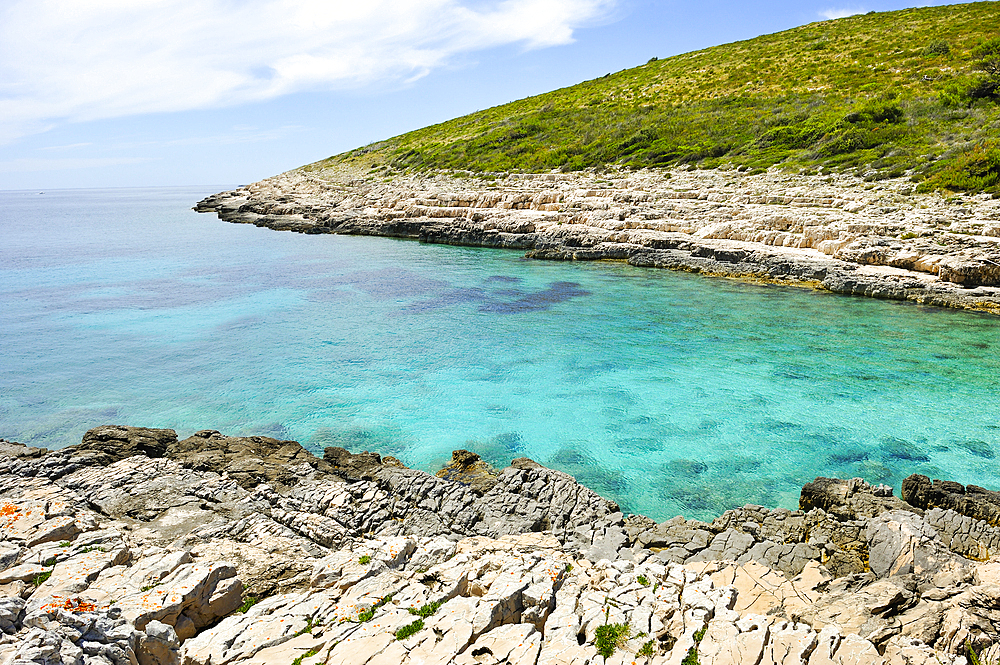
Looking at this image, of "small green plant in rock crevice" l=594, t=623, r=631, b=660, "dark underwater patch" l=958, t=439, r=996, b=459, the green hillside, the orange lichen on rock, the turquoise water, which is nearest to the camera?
the orange lichen on rock

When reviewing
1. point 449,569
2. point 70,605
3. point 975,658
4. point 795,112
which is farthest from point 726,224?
point 70,605

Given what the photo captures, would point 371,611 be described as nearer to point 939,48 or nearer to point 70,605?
point 70,605

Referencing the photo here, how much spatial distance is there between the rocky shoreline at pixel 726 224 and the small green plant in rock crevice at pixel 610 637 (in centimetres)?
2755

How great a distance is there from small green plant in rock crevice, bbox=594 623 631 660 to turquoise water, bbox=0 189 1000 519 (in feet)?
19.0

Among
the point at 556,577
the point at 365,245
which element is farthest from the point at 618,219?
the point at 556,577

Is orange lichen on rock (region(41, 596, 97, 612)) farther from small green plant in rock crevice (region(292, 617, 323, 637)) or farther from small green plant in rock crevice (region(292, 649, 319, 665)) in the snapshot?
small green plant in rock crevice (region(292, 649, 319, 665))

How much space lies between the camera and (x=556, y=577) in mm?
8539

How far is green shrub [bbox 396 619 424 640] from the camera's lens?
7.21 meters

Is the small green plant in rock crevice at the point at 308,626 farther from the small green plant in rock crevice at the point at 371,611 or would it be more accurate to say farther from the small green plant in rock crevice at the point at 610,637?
the small green plant in rock crevice at the point at 610,637

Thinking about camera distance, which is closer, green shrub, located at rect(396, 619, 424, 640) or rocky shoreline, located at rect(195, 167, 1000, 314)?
green shrub, located at rect(396, 619, 424, 640)

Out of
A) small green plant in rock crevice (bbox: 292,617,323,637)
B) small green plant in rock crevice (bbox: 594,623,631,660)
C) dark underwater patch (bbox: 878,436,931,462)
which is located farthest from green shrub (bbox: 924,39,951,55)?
small green plant in rock crevice (bbox: 292,617,323,637)

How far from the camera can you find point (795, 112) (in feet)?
178

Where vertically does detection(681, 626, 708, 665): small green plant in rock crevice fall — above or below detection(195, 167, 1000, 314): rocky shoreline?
below

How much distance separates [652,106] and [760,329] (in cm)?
5209
